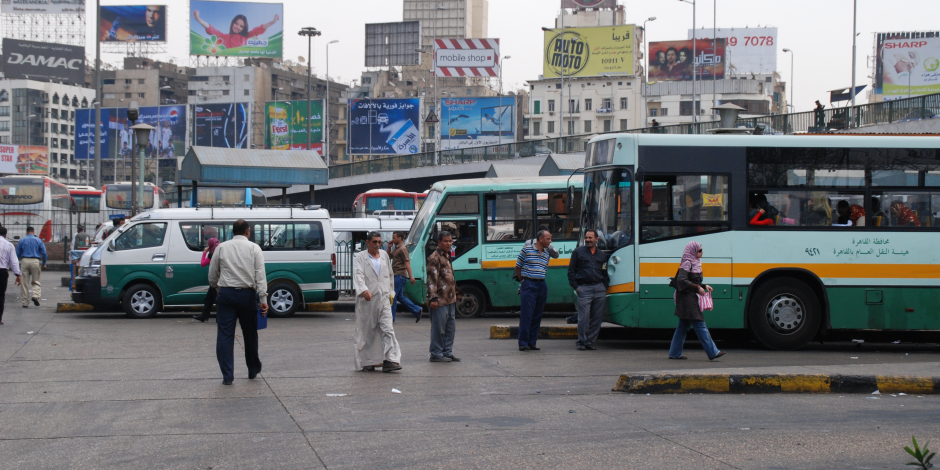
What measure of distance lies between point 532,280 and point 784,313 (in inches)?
134

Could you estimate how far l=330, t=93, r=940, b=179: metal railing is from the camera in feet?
97.5

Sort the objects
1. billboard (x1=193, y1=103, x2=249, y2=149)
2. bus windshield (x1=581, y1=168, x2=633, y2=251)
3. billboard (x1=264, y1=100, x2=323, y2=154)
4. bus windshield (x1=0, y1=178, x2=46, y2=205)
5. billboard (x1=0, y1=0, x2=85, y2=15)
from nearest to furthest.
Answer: bus windshield (x1=581, y1=168, x2=633, y2=251) < bus windshield (x1=0, y1=178, x2=46, y2=205) < billboard (x1=264, y1=100, x2=323, y2=154) < billboard (x1=193, y1=103, x2=249, y2=149) < billboard (x1=0, y1=0, x2=85, y2=15)

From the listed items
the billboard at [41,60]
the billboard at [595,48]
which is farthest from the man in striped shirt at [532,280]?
the billboard at [41,60]

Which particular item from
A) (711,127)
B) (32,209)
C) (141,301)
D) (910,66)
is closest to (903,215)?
(141,301)

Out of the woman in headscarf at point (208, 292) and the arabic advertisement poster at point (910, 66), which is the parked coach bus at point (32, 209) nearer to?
the woman in headscarf at point (208, 292)

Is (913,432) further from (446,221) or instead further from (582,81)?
(582,81)

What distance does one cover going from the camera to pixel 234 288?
30.8 ft

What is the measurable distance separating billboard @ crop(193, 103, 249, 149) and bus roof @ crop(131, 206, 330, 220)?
6829 cm

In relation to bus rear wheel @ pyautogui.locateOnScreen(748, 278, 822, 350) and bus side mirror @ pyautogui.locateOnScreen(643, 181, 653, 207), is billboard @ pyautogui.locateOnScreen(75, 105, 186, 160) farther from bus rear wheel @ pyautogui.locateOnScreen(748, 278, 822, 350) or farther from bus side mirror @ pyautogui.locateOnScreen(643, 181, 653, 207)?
bus rear wheel @ pyautogui.locateOnScreen(748, 278, 822, 350)

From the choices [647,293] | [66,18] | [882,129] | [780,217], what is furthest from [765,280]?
[66,18]

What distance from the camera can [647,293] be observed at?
12172mm

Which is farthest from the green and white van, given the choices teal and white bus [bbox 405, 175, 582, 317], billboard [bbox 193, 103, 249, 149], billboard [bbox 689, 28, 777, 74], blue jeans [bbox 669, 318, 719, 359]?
→ billboard [bbox 689, 28, 777, 74]

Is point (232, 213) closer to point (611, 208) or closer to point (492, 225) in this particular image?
point (492, 225)

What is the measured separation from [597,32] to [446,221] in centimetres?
7517
